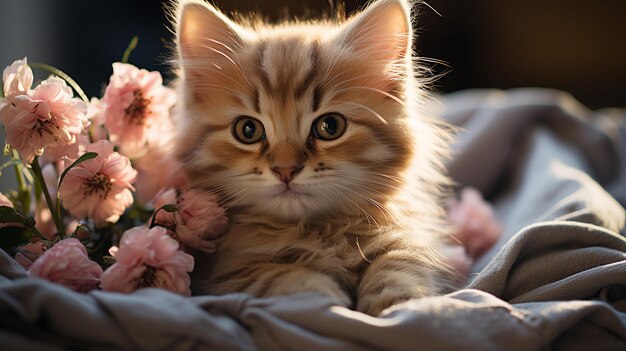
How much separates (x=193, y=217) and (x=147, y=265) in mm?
183

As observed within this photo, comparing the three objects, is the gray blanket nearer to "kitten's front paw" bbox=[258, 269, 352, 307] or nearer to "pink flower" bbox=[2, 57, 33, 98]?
"kitten's front paw" bbox=[258, 269, 352, 307]

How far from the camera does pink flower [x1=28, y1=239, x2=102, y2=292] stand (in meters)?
1.02

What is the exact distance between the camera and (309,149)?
48.6 inches

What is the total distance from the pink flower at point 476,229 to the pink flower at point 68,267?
40.6 inches

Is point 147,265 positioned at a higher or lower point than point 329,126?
lower

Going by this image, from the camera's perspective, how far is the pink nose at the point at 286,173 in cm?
118

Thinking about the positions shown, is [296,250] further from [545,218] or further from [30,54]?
[30,54]

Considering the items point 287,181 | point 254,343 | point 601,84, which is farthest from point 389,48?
point 601,84

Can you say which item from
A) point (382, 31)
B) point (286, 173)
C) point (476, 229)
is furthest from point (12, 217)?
point (476, 229)

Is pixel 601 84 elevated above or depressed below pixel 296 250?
above

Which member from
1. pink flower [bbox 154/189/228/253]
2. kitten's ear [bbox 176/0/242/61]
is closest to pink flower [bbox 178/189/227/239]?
pink flower [bbox 154/189/228/253]

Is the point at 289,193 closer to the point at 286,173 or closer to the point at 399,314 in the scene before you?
the point at 286,173

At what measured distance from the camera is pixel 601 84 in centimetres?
394

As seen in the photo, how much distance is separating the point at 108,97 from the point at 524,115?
153 cm
